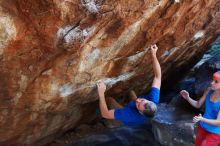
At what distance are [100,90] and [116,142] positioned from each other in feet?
5.77

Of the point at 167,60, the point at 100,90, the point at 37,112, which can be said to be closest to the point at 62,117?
the point at 37,112

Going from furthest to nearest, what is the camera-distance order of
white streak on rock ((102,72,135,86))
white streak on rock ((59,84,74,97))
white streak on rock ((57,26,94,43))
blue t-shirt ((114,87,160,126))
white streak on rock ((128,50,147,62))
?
white streak on rock ((102,72,135,86)) < white streak on rock ((128,50,147,62)) < blue t-shirt ((114,87,160,126)) < white streak on rock ((59,84,74,97)) < white streak on rock ((57,26,94,43))

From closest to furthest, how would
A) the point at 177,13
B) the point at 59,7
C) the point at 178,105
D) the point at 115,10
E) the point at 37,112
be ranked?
the point at 59,7 → the point at 115,10 → the point at 177,13 → the point at 37,112 → the point at 178,105

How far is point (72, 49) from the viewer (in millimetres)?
3504

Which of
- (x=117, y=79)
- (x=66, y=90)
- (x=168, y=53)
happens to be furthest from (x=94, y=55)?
(x=168, y=53)

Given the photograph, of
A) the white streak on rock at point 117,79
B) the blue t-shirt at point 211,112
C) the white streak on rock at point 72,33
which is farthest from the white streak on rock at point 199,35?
the white streak on rock at point 72,33

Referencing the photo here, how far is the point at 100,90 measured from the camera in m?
4.34

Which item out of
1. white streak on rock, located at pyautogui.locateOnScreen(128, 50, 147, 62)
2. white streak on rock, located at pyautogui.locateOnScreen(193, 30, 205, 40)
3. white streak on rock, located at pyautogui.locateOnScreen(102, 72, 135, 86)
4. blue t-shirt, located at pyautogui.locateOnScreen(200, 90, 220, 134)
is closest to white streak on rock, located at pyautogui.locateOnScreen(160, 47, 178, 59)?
white streak on rock, located at pyautogui.locateOnScreen(193, 30, 205, 40)

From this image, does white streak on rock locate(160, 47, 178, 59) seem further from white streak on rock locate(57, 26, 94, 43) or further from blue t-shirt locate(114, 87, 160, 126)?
white streak on rock locate(57, 26, 94, 43)

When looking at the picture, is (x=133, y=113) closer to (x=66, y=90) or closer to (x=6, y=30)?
(x=66, y=90)

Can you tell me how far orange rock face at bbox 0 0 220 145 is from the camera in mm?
3162

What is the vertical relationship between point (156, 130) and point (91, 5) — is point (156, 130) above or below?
below

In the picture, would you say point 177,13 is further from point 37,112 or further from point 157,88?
point 37,112

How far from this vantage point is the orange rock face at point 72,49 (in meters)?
3.16
